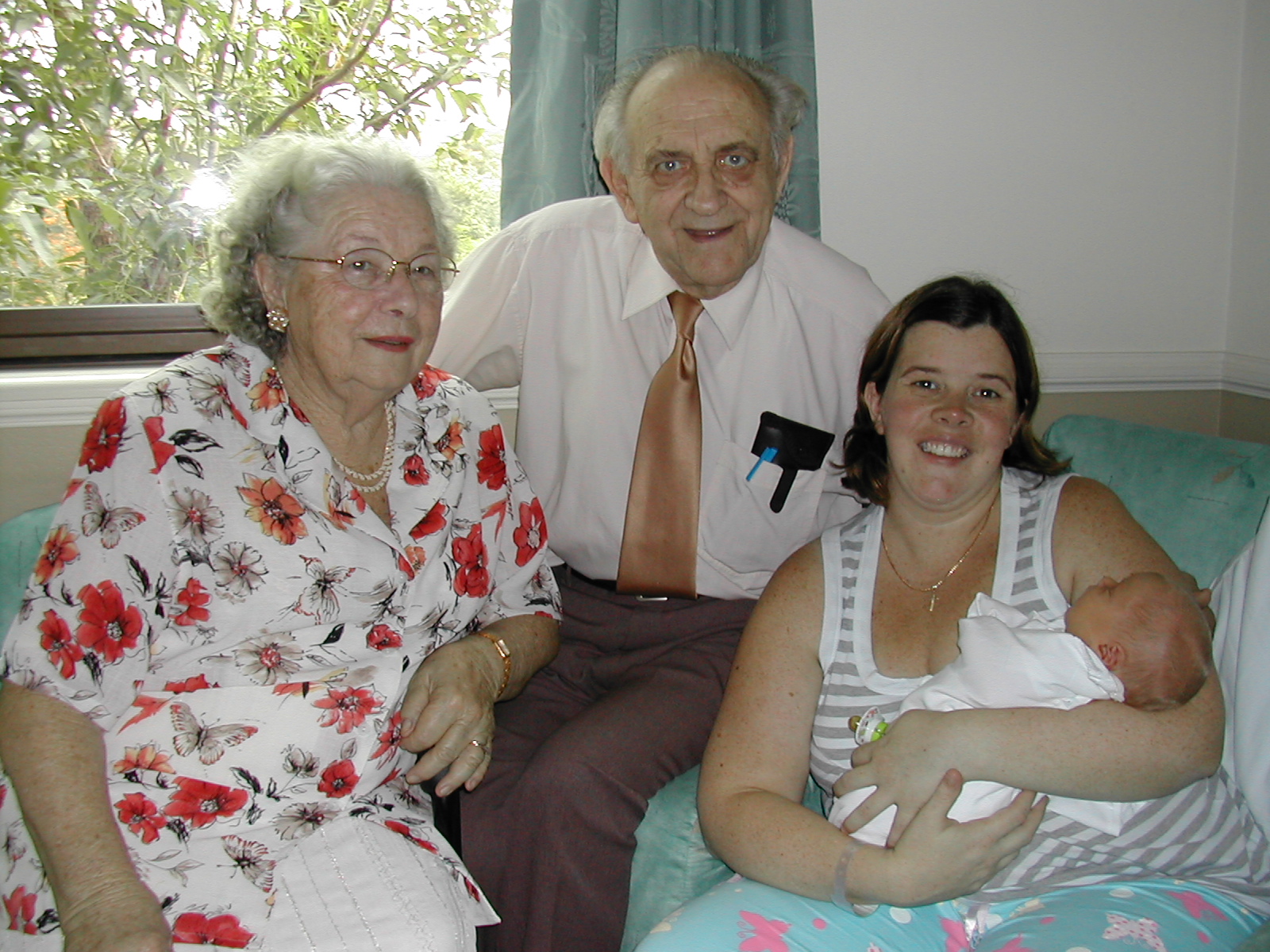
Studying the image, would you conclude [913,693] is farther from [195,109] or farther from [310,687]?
[195,109]

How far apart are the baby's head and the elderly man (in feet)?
2.13

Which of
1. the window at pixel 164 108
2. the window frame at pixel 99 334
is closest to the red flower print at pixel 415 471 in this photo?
the window frame at pixel 99 334

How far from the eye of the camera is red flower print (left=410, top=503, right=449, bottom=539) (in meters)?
1.43

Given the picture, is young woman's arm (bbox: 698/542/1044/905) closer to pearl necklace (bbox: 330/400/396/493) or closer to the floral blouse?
the floral blouse

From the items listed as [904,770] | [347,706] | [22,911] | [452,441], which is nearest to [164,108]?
[452,441]

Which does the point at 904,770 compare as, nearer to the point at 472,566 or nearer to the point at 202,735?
the point at 472,566

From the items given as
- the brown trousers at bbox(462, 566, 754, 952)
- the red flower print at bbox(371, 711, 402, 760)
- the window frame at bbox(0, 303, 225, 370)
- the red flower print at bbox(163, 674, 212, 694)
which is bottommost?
the brown trousers at bbox(462, 566, 754, 952)

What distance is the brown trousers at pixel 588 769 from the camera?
1381mm

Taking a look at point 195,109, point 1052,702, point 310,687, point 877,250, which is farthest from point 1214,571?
point 195,109

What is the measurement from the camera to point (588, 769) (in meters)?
1.41

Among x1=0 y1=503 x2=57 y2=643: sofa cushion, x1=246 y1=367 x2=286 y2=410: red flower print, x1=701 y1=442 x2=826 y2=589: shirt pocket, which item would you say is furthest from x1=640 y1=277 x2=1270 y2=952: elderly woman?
x1=0 y1=503 x2=57 y2=643: sofa cushion

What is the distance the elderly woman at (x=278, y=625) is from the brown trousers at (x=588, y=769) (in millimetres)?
113

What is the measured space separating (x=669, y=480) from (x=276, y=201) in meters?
0.79

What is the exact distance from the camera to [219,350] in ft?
4.53
